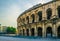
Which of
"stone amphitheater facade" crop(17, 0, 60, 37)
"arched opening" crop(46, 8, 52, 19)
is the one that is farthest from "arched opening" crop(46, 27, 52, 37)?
"arched opening" crop(46, 8, 52, 19)

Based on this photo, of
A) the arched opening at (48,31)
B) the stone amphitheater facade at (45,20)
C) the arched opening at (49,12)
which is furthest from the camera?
the arched opening at (49,12)

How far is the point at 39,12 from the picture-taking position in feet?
107

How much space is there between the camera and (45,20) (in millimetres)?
30172

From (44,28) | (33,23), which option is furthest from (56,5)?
(33,23)

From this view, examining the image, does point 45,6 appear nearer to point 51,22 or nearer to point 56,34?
point 51,22

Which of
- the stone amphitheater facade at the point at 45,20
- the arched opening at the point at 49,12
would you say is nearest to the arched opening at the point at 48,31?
the stone amphitheater facade at the point at 45,20

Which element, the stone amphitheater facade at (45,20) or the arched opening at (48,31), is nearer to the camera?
the stone amphitheater facade at (45,20)

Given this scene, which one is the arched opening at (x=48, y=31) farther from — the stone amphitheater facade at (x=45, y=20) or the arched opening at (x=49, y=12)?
the arched opening at (x=49, y=12)

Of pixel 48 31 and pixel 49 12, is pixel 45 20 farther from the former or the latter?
pixel 48 31

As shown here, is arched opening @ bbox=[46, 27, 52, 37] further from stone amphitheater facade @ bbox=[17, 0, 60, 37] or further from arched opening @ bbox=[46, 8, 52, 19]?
arched opening @ bbox=[46, 8, 52, 19]

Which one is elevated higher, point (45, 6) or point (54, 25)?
point (45, 6)

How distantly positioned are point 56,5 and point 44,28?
4.66 m

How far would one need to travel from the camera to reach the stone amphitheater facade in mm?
28453

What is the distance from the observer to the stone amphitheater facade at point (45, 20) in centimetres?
2845
